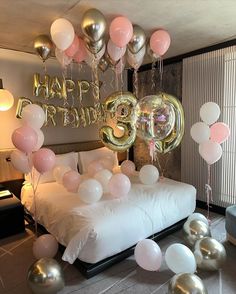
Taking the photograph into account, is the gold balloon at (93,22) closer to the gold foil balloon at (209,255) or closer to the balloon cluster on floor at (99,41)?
the balloon cluster on floor at (99,41)

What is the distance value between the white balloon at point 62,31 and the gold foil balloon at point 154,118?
3.60 ft

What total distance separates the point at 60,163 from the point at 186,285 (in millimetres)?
2250

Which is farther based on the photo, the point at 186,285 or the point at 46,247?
the point at 46,247

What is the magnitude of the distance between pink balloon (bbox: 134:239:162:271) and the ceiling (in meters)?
2.17

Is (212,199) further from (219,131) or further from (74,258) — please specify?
(74,258)

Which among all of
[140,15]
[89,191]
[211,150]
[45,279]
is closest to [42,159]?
[89,191]

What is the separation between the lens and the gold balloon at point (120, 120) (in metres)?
3.00

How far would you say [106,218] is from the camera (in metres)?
2.13

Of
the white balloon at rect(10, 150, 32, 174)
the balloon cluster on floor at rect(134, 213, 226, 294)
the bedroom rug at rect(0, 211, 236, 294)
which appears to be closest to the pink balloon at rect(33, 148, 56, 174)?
the white balloon at rect(10, 150, 32, 174)

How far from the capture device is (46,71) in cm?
365

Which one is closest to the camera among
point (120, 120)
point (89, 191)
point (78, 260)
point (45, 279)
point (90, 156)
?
point (45, 279)

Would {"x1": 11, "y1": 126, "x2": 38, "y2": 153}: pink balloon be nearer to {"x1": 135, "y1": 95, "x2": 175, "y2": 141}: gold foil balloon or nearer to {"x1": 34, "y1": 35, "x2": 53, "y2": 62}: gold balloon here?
{"x1": 34, "y1": 35, "x2": 53, "y2": 62}: gold balloon

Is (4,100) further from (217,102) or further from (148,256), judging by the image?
(217,102)

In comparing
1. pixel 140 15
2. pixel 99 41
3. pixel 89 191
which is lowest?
pixel 89 191
